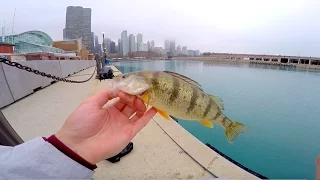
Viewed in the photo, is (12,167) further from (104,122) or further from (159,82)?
(159,82)

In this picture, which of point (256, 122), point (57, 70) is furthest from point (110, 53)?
point (256, 122)

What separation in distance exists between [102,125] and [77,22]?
9040 cm

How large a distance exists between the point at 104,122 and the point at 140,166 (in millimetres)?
1315

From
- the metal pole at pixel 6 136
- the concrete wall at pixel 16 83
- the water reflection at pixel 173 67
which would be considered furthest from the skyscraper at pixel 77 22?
the metal pole at pixel 6 136

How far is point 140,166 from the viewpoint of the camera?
262cm

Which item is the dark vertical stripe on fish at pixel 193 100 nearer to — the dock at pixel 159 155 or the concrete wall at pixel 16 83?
the dock at pixel 159 155

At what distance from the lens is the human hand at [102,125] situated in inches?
52.3

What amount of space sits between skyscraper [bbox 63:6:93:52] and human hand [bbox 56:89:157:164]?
88.2 m

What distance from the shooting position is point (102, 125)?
1517mm

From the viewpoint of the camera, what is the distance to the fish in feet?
5.12

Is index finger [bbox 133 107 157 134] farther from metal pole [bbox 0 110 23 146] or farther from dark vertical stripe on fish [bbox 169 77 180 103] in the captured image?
metal pole [bbox 0 110 23 146]

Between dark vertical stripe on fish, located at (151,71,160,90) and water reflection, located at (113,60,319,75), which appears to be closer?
dark vertical stripe on fish, located at (151,71,160,90)

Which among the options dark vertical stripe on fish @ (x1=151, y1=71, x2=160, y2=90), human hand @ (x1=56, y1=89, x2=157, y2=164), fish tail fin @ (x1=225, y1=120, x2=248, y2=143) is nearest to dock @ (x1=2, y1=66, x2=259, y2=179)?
fish tail fin @ (x1=225, y1=120, x2=248, y2=143)

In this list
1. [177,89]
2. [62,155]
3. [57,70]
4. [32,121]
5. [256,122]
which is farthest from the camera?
[57,70]
